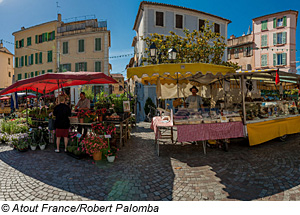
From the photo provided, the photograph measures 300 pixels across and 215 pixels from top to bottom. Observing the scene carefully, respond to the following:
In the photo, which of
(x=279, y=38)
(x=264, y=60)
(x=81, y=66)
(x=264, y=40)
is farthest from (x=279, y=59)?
(x=81, y=66)

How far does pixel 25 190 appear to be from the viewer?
3.07 meters

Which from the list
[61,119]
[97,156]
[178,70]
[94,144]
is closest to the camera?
[94,144]

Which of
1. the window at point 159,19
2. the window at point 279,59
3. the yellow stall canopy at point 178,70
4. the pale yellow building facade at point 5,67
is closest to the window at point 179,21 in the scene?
the window at point 159,19

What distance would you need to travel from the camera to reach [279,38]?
2281cm

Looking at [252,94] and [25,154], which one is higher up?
[252,94]

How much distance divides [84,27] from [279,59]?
2541 cm

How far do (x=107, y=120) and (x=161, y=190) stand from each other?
10.7 feet

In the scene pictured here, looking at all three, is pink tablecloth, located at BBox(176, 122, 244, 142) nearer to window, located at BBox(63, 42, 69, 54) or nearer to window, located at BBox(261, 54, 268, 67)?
window, located at BBox(63, 42, 69, 54)

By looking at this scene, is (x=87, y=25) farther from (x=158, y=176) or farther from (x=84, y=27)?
(x=158, y=176)

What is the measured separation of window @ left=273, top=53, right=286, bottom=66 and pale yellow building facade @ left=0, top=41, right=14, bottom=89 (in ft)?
141

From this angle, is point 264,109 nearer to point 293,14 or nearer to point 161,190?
point 161,190

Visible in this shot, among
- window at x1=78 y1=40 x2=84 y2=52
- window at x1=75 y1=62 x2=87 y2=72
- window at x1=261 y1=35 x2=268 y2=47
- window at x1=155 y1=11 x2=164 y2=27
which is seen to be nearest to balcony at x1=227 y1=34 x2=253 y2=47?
window at x1=261 y1=35 x2=268 y2=47
